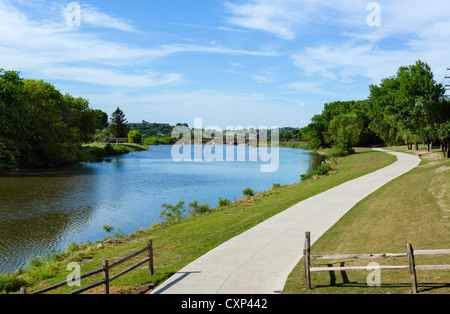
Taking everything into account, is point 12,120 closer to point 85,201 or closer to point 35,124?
point 35,124

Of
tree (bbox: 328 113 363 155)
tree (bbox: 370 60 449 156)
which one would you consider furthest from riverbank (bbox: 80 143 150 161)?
tree (bbox: 370 60 449 156)

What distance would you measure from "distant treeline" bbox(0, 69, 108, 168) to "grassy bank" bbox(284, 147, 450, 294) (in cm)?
5738

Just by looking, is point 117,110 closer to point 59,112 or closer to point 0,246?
point 59,112

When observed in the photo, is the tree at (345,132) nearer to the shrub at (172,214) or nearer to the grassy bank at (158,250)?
the shrub at (172,214)

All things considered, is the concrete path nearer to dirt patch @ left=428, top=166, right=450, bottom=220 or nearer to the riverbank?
dirt patch @ left=428, top=166, right=450, bottom=220

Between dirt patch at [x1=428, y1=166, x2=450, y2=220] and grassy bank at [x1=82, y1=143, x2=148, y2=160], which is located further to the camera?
grassy bank at [x1=82, y1=143, x2=148, y2=160]

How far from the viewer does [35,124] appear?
233 ft

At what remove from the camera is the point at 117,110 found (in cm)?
15725

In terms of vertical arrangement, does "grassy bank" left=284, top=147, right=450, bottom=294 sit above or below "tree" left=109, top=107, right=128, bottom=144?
below

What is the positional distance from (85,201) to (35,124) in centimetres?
4422

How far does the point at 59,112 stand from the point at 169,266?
3094 inches

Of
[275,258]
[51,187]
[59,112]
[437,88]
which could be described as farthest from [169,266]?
[59,112]

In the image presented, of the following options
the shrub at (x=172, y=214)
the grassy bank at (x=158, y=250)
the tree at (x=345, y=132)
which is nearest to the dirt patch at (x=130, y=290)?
the grassy bank at (x=158, y=250)

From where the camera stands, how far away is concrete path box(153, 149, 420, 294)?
11.2 m
